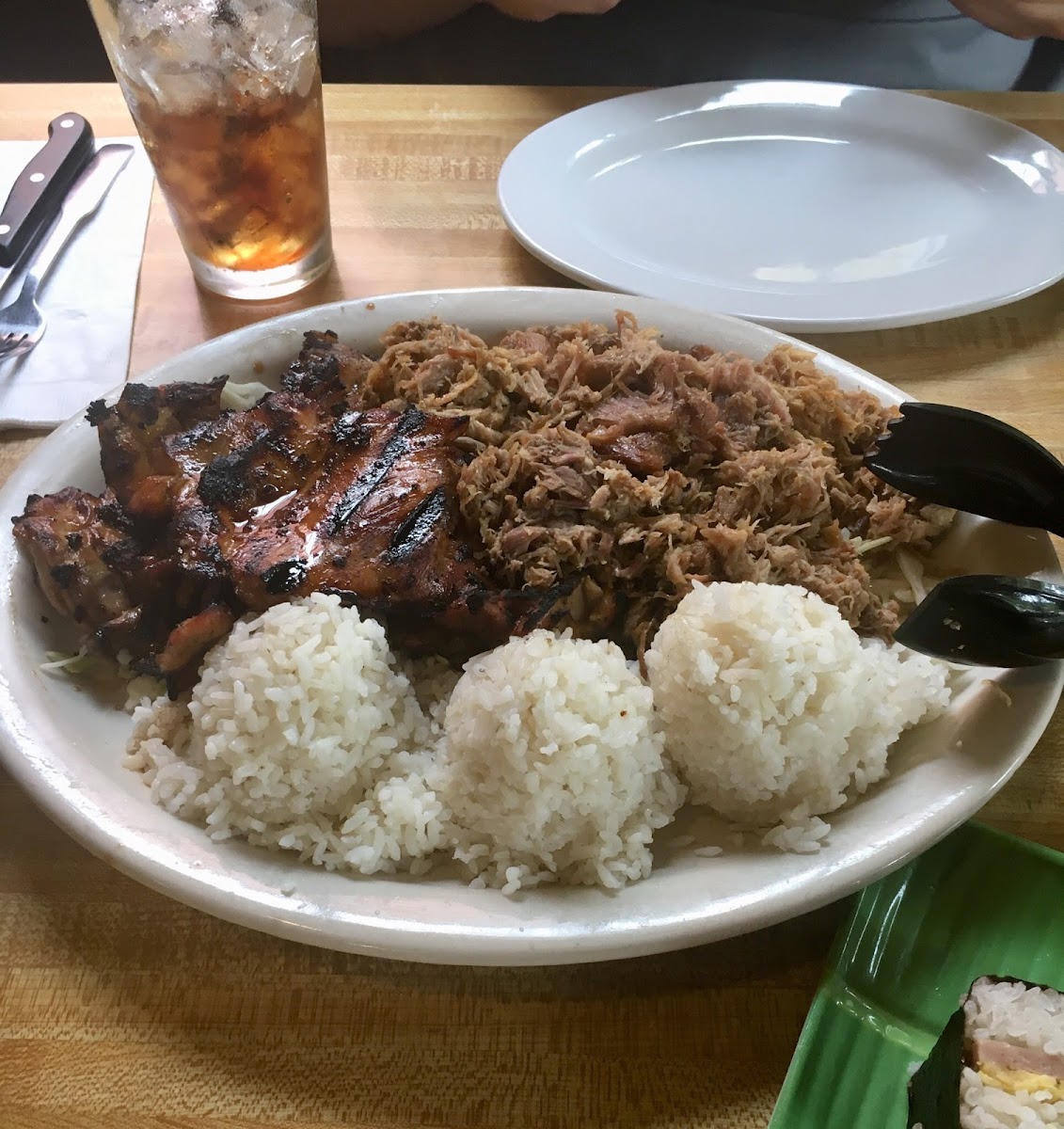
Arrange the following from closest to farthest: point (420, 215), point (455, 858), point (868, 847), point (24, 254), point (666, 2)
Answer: point (868, 847)
point (455, 858)
point (24, 254)
point (420, 215)
point (666, 2)

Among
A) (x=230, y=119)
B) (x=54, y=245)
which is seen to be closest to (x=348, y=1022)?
(x=230, y=119)

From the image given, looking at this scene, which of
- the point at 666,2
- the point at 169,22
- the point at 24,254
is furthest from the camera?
the point at 666,2

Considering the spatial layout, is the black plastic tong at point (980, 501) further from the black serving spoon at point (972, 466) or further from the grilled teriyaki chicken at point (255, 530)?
the grilled teriyaki chicken at point (255, 530)

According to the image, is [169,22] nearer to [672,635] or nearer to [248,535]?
[248,535]

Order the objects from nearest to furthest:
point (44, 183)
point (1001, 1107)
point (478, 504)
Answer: point (1001, 1107) < point (478, 504) < point (44, 183)

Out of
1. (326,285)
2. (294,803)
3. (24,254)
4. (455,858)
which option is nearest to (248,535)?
(294,803)

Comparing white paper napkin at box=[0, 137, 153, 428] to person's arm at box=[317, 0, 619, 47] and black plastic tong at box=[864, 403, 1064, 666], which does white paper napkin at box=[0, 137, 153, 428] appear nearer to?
person's arm at box=[317, 0, 619, 47]

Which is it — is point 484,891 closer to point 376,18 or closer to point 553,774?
point 553,774

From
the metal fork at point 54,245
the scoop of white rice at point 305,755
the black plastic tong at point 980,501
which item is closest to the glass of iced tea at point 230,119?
the metal fork at point 54,245
